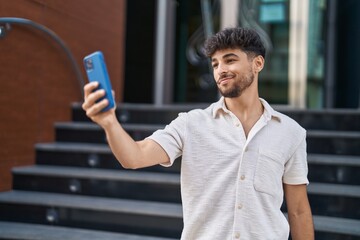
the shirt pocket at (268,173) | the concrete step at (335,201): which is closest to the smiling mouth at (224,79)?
the shirt pocket at (268,173)

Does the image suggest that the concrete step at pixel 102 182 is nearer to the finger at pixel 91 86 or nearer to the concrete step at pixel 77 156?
the concrete step at pixel 77 156

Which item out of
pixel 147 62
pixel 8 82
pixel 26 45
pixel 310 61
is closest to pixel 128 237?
pixel 8 82

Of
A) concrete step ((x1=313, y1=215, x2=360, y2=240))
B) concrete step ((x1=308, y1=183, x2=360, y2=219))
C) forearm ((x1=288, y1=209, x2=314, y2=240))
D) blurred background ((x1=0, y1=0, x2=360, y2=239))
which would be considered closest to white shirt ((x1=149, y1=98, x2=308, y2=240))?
forearm ((x1=288, y1=209, x2=314, y2=240))

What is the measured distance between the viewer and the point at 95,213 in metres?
2.58

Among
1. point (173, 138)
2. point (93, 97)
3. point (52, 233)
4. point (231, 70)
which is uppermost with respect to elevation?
point (231, 70)

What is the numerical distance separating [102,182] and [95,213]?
0.27 meters

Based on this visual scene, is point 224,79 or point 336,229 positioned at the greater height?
point 224,79

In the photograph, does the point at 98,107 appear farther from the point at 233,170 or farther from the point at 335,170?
the point at 335,170

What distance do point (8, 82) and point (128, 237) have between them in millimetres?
1346

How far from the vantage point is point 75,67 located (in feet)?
11.3

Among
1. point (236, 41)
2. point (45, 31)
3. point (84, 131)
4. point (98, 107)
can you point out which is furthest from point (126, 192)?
point (98, 107)

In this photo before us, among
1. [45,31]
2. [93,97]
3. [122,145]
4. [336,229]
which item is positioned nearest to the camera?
[93,97]

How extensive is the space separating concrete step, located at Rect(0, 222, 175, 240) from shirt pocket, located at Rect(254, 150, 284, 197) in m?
1.32

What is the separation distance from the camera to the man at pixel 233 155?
48.8 inches
